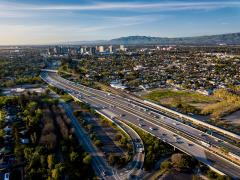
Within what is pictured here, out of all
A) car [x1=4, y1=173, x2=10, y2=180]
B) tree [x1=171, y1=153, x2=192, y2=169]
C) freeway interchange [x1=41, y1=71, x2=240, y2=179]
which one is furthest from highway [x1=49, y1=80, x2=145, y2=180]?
car [x1=4, y1=173, x2=10, y2=180]

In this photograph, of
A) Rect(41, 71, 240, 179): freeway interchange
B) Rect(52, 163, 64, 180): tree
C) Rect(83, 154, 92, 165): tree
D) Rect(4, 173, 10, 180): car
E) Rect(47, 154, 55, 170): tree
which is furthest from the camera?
Rect(41, 71, 240, 179): freeway interchange

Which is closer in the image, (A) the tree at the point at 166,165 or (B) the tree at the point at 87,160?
(A) the tree at the point at 166,165

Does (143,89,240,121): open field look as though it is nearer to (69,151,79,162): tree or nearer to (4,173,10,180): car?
(69,151,79,162): tree

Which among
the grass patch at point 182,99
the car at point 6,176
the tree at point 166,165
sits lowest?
the car at point 6,176

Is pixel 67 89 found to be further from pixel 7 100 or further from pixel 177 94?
pixel 177 94

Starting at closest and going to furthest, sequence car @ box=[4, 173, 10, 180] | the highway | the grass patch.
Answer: car @ box=[4, 173, 10, 180]
the highway
the grass patch

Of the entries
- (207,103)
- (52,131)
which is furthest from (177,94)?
(52,131)

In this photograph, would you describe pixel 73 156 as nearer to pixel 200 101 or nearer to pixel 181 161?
pixel 181 161

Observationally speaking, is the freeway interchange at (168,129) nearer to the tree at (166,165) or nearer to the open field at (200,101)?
the tree at (166,165)

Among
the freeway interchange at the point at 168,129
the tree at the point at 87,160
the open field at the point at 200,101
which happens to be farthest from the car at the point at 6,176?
the open field at the point at 200,101

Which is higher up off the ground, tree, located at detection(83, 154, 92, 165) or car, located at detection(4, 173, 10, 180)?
tree, located at detection(83, 154, 92, 165)
